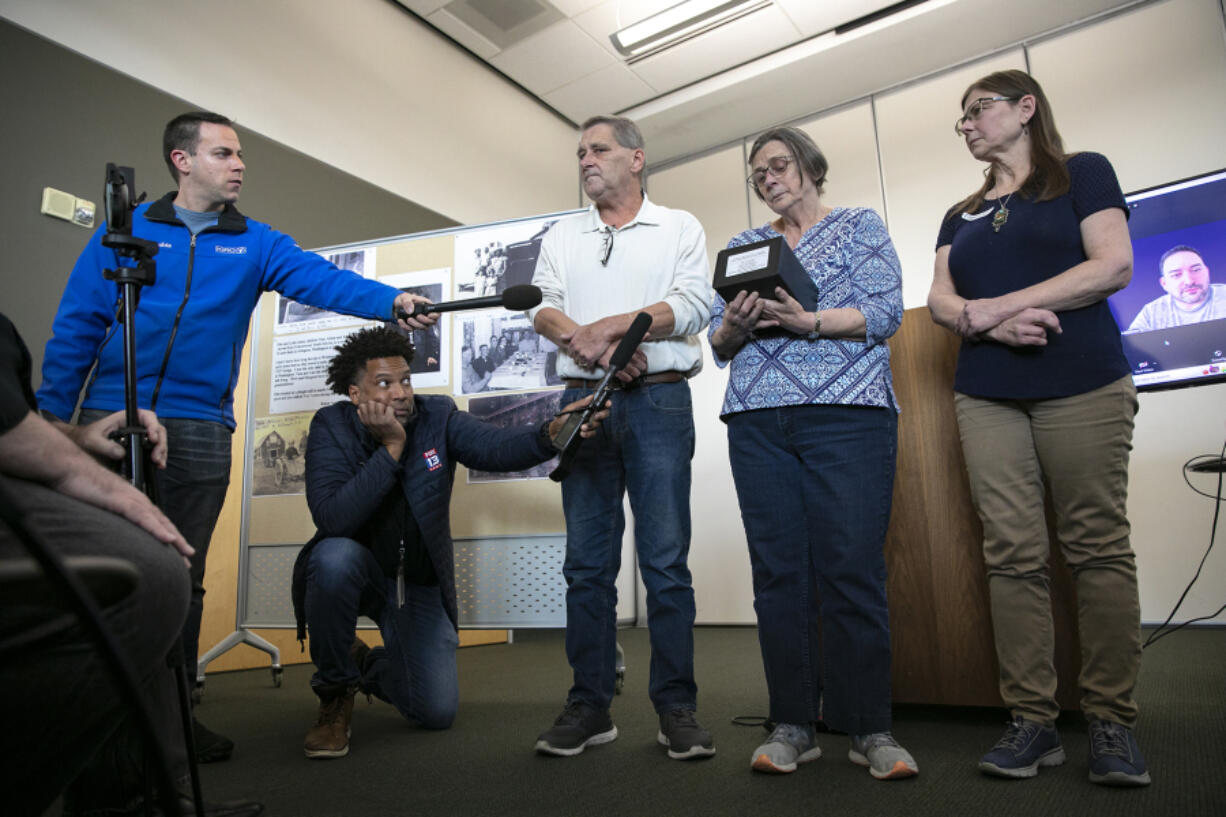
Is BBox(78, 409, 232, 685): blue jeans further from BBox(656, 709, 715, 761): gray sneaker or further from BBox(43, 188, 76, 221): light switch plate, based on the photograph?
BBox(43, 188, 76, 221): light switch plate

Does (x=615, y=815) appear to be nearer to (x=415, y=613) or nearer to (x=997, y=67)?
(x=415, y=613)

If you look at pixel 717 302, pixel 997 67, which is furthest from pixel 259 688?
pixel 997 67

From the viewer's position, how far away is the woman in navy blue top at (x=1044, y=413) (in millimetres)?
1467

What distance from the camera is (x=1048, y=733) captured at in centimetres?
149

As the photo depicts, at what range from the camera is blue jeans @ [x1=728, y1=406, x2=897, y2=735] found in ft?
4.95

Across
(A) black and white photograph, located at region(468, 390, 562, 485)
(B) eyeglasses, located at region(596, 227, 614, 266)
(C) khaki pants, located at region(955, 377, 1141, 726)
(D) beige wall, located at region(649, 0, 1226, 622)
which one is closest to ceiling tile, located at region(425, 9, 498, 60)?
(D) beige wall, located at region(649, 0, 1226, 622)

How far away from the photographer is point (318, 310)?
9.80 feet

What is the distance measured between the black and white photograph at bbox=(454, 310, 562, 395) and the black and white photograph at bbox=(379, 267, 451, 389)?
67 millimetres

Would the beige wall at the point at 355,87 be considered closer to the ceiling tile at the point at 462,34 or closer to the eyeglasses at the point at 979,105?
the ceiling tile at the point at 462,34

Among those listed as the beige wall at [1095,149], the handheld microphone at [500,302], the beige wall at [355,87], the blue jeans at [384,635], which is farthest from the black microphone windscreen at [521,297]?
the beige wall at [1095,149]

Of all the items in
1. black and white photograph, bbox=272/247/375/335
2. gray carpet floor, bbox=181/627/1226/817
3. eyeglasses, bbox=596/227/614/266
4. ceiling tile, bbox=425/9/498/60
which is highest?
ceiling tile, bbox=425/9/498/60

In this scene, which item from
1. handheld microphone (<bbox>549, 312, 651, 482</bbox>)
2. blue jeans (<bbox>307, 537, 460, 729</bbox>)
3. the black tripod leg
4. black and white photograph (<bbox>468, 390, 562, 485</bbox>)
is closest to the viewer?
the black tripod leg

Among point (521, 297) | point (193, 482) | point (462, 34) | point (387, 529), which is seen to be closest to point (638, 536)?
point (521, 297)

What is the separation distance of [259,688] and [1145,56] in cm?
516
